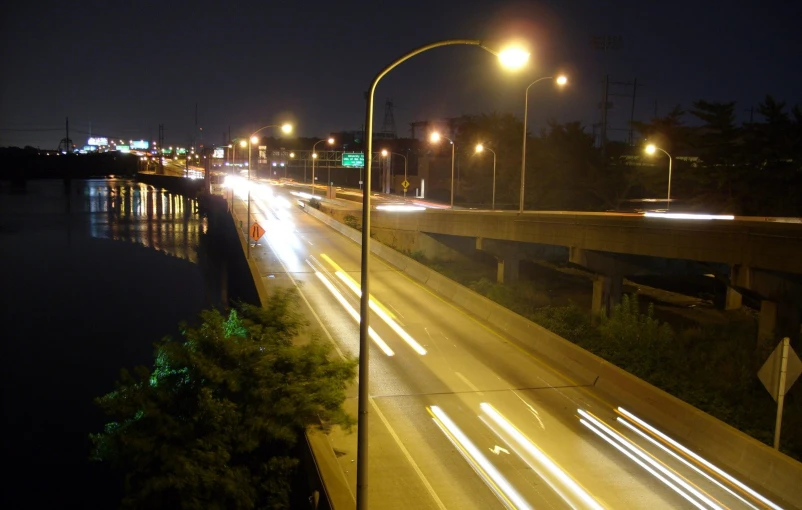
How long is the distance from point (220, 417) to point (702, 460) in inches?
372

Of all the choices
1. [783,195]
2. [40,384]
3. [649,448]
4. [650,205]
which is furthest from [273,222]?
[649,448]

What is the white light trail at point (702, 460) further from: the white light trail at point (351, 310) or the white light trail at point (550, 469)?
the white light trail at point (351, 310)

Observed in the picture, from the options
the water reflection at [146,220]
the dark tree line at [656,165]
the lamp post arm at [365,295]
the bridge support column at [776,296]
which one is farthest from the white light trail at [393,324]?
the water reflection at [146,220]

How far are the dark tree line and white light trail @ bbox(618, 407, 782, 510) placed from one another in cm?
3700

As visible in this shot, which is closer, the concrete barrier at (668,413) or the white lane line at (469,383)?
the concrete barrier at (668,413)

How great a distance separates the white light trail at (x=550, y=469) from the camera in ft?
39.3

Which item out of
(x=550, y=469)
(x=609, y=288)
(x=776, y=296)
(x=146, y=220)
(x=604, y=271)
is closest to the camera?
(x=550, y=469)

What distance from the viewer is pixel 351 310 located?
89.2 ft

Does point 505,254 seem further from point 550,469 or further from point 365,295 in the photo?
point 365,295

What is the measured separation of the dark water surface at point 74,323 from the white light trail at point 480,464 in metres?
12.2

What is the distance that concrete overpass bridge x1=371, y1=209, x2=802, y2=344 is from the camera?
23.2m

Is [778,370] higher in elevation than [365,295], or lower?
lower

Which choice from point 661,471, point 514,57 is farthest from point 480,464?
point 514,57

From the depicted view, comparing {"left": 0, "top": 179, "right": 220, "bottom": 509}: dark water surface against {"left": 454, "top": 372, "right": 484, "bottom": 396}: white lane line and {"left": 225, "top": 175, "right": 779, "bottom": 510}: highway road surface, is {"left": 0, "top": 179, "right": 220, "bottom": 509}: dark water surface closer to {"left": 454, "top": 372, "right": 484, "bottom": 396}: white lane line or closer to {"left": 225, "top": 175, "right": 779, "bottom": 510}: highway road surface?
{"left": 225, "top": 175, "right": 779, "bottom": 510}: highway road surface
